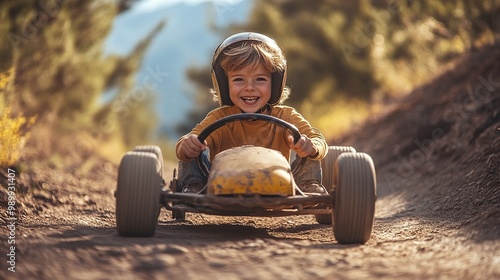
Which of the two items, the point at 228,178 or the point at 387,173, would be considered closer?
the point at 228,178

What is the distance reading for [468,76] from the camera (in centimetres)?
1094

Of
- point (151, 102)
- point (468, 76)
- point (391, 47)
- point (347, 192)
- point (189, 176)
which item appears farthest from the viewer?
point (151, 102)

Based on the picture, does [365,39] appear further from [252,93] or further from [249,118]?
[249,118]

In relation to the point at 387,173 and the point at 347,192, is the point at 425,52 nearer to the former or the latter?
the point at 387,173

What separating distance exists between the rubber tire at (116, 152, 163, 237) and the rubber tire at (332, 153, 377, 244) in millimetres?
1264

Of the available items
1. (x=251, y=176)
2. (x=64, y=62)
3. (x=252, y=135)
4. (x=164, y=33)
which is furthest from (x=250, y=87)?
(x=164, y=33)

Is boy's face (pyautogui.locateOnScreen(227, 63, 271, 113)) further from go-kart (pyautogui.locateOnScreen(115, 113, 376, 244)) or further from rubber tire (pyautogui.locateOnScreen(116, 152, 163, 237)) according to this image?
rubber tire (pyautogui.locateOnScreen(116, 152, 163, 237))

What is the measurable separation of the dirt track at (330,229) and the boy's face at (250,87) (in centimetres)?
108

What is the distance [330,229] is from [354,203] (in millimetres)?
1371

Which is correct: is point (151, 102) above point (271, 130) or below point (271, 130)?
above

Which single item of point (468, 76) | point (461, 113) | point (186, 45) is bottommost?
point (461, 113)

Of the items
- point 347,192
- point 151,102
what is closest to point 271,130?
point 347,192

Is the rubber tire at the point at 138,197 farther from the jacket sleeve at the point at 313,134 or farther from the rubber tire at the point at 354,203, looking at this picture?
the jacket sleeve at the point at 313,134

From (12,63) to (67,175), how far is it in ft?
6.22
